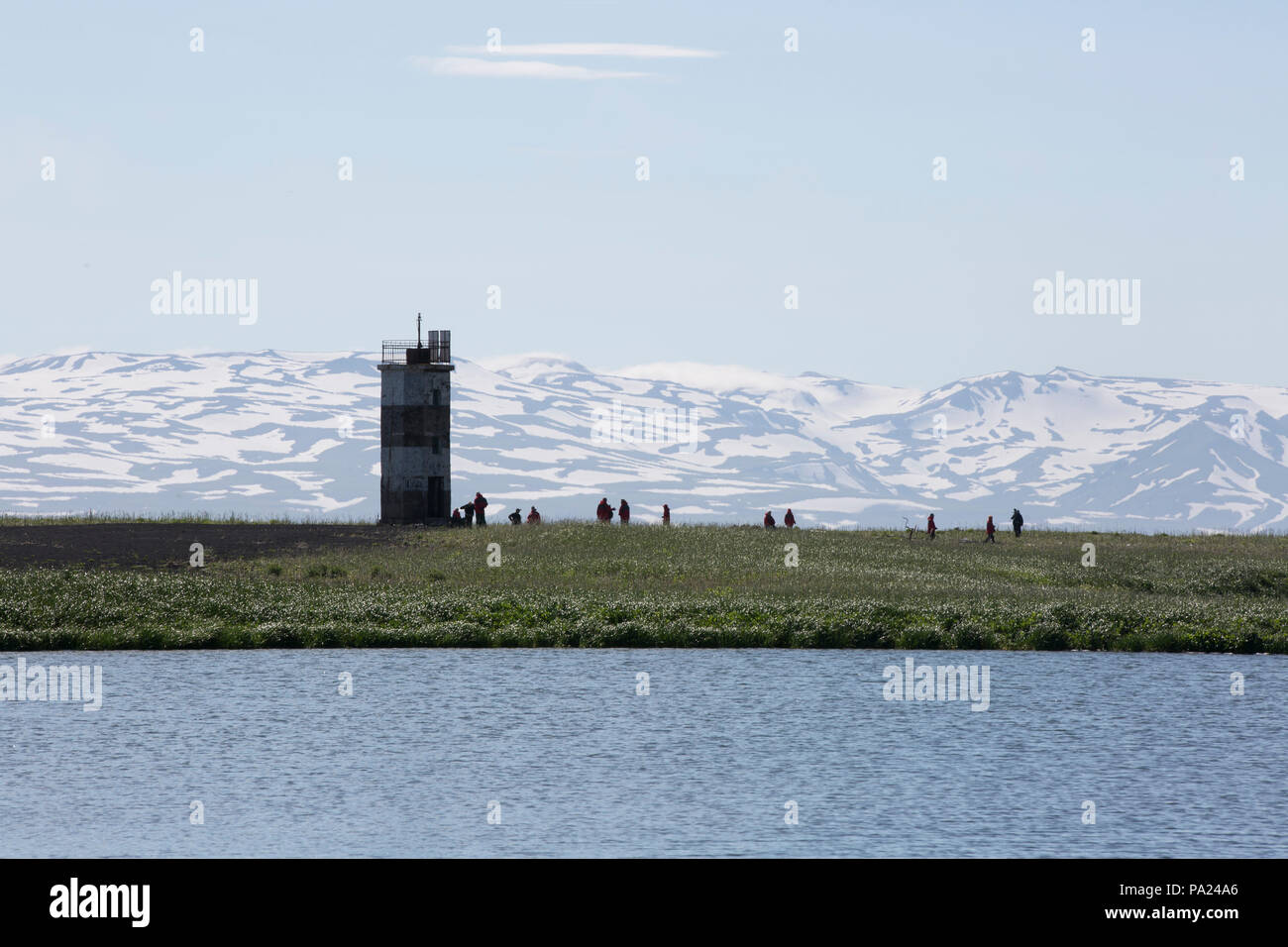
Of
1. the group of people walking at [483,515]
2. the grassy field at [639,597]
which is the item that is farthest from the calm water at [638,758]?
the group of people walking at [483,515]

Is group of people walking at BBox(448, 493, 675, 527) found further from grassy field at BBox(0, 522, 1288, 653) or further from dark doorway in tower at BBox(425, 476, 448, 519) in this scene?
grassy field at BBox(0, 522, 1288, 653)

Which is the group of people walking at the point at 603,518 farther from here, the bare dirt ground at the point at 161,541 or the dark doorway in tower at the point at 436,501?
the bare dirt ground at the point at 161,541

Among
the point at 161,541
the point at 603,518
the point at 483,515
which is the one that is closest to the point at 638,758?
the point at 161,541

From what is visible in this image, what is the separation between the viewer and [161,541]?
85375 mm

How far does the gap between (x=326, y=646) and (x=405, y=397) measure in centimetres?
4072

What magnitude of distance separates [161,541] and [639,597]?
33.2 metres

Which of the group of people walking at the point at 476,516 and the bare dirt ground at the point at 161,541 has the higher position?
the group of people walking at the point at 476,516

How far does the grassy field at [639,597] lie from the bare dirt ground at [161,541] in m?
0.57

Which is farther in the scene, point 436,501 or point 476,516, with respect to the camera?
point 476,516

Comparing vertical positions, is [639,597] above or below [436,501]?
below

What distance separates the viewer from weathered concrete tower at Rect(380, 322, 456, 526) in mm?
98312

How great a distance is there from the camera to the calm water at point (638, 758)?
30.1 metres

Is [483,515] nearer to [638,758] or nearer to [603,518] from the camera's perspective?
[603,518]
